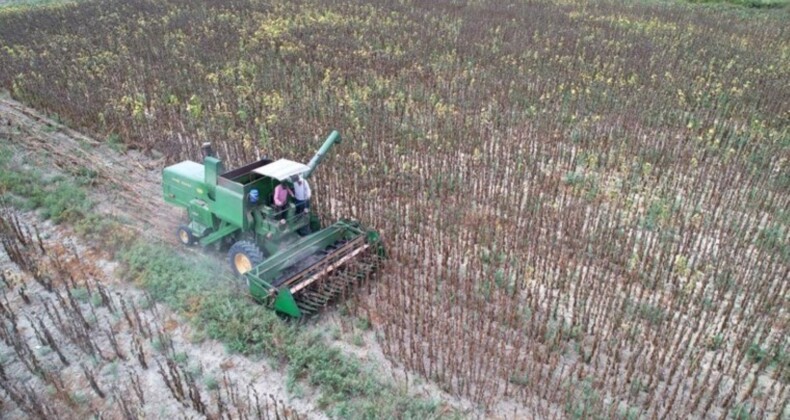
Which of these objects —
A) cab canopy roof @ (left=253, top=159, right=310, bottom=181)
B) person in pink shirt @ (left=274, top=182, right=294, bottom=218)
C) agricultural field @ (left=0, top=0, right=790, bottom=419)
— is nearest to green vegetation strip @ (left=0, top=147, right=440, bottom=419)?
agricultural field @ (left=0, top=0, right=790, bottom=419)

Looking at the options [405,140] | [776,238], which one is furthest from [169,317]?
[776,238]

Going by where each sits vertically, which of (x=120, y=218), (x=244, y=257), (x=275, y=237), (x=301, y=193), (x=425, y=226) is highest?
(x=301, y=193)

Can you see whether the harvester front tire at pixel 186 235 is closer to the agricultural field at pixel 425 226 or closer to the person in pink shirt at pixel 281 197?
the agricultural field at pixel 425 226

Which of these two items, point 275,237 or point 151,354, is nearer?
point 151,354

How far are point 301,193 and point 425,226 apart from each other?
238 centimetres

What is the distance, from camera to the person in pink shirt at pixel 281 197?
6926 mm

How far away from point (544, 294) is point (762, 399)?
2.58m

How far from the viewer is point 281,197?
695 centimetres

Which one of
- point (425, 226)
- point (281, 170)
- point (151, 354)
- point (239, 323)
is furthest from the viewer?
point (425, 226)

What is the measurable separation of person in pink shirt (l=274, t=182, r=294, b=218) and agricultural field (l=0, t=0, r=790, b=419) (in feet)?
4.06

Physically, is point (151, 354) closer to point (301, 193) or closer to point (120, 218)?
point (301, 193)

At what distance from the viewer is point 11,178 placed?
977 cm

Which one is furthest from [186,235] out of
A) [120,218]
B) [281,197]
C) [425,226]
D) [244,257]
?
[425,226]

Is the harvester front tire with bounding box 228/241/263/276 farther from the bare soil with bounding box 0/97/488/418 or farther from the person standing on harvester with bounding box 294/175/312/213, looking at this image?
the bare soil with bounding box 0/97/488/418
